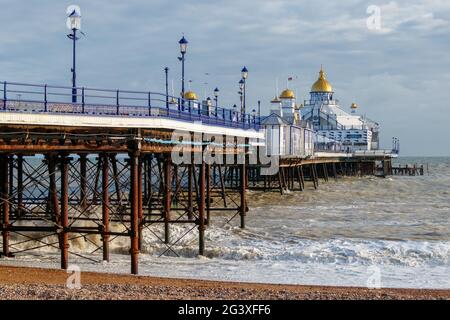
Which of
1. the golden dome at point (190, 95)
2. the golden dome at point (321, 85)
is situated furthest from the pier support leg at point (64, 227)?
the golden dome at point (321, 85)

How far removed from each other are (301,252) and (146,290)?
10394 mm

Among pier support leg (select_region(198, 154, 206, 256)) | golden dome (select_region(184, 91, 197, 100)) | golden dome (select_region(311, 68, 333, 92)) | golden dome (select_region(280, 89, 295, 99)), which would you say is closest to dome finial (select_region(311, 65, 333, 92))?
golden dome (select_region(311, 68, 333, 92))

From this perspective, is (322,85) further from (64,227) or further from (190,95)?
(64,227)

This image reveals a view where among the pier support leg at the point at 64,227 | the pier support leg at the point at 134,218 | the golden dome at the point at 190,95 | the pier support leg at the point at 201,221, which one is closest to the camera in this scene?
the pier support leg at the point at 134,218

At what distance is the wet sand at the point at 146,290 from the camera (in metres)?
14.1

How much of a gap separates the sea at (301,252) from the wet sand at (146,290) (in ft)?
6.53

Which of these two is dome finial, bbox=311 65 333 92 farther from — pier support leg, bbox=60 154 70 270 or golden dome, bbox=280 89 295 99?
pier support leg, bbox=60 154 70 270

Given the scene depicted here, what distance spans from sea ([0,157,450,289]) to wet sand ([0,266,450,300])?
6.53 feet

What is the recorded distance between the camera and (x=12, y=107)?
19.5 metres

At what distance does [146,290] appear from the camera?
1536cm

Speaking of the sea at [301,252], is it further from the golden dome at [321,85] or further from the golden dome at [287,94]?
the golden dome at [321,85]
